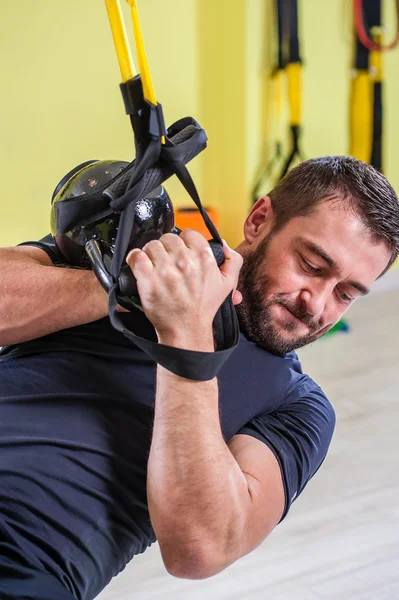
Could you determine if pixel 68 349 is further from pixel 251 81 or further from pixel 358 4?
pixel 358 4

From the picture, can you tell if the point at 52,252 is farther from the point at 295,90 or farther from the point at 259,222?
the point at 295,90

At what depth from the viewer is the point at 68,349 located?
4.70ft

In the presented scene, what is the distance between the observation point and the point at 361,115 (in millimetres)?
4168

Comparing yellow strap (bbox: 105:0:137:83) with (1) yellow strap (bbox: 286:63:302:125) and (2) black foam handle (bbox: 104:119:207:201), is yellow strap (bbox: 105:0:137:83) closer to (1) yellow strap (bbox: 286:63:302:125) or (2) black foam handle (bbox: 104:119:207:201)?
(2) black foam handle (bbox: 104:119:207:201)

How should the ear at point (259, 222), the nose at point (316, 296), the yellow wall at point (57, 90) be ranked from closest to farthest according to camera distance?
the nose at point (316, 296) → the ear at point (259, 222) → the yellow wall at point (57, 90)

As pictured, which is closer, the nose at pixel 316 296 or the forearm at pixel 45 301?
the forearm at pixel 45 301

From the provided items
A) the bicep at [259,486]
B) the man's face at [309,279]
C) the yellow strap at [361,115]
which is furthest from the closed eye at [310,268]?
the yellow strap at [361,115]

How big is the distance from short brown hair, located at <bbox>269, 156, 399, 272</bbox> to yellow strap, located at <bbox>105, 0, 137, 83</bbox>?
68 cm

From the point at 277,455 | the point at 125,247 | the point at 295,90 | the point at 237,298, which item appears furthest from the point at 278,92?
the point at 125,247

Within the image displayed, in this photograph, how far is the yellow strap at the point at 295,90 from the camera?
3.89 metres

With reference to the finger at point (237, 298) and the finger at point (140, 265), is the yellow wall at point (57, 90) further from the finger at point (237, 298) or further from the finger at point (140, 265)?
the finger at point (140, 265)

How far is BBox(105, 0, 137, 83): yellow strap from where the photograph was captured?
3.13ft

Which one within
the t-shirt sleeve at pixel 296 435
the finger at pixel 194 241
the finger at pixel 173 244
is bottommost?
the t-shirt sleeve at pixel 296 435

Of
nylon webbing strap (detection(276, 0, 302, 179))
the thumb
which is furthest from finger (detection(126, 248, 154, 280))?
nylon webbing strap (detection(276, 0, 302, 179))
